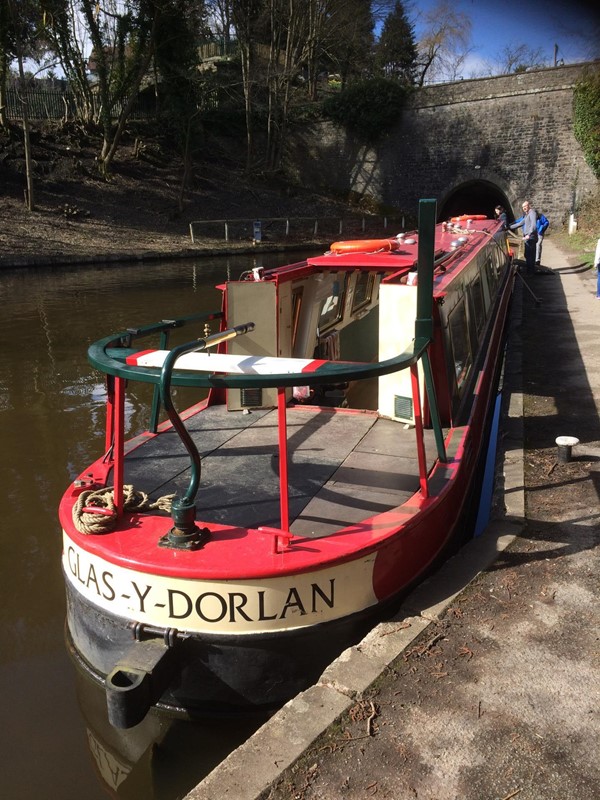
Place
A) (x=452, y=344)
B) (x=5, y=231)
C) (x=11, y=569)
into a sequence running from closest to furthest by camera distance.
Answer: (x=11, y=569)
(x=452, y=344)
(x=5, y=231)

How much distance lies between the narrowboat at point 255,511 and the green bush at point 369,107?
30.2m

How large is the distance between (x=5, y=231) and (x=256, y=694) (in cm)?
2143

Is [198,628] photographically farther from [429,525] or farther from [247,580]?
[429,525]

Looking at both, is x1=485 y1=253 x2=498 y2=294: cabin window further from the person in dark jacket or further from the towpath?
the towpath

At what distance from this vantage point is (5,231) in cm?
2144

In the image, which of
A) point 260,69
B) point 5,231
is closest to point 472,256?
point 5,231

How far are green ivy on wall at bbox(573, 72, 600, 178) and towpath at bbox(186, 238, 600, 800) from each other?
25.2 m

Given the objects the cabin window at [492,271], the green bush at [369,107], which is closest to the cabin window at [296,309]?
the cabin window at [492,271]

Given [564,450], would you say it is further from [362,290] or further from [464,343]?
[362,290]

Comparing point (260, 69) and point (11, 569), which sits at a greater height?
point (260, 69)

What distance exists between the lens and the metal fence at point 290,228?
2672cm

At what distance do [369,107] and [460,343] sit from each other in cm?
3039

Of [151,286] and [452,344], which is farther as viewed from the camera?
[151,286]

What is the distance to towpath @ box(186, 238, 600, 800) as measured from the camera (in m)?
2.41
